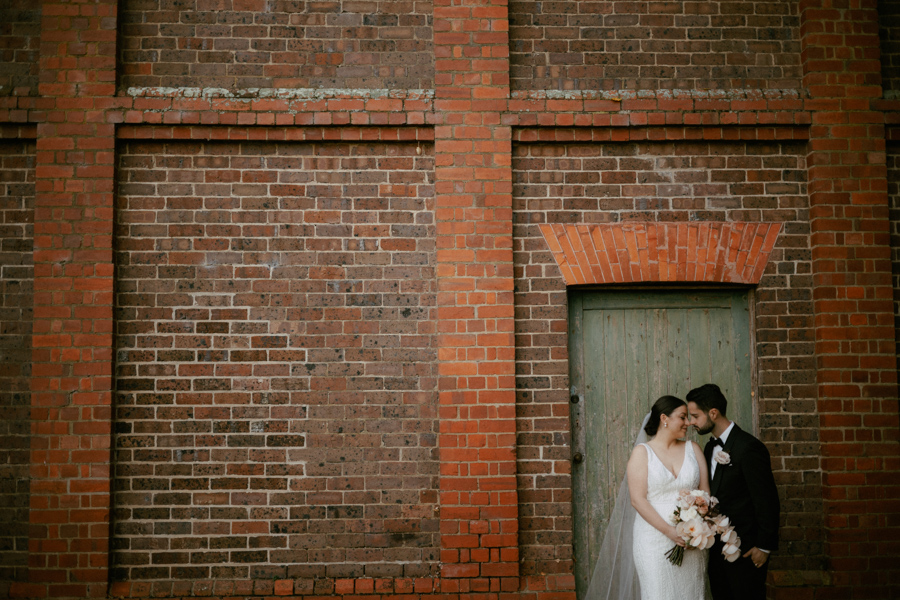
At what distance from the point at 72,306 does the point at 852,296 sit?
18.9 ft

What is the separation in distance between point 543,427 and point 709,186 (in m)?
2.26

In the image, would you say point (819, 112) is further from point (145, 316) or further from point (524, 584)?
point (145, 316)

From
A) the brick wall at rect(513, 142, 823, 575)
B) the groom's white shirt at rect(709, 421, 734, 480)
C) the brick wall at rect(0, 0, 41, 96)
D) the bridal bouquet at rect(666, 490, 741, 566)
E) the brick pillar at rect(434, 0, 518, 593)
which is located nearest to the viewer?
the bridal bouquet at rect(666, 490, 741, 566)

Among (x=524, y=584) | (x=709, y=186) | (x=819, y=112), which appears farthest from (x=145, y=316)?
(x=819, y=112)

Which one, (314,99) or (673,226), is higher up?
(314,99)

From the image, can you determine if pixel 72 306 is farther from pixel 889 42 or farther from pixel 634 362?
pixel 889 42

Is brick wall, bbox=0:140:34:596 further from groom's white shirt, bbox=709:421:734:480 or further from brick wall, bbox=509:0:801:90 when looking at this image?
groom's white shirt, bbox=709:421:734:480

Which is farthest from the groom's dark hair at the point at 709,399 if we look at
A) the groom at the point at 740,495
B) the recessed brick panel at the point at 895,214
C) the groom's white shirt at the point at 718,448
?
the recessed brick panel at the point at 895,214

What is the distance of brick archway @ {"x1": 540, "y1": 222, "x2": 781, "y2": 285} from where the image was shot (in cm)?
442

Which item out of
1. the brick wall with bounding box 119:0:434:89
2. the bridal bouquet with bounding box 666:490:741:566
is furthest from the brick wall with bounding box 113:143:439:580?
the bridal bouquet with bounding box 666:490:741:566

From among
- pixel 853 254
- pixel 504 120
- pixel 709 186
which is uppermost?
pixel 504 120

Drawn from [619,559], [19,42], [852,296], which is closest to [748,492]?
[619,559]

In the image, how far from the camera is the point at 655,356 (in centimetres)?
456

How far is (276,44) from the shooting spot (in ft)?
15.0
